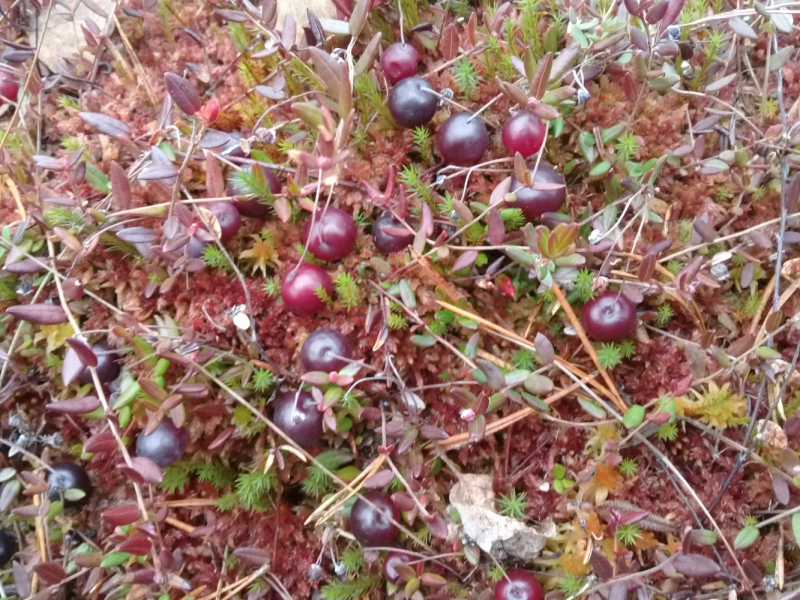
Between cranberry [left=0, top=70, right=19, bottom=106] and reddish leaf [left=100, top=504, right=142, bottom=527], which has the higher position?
cranberry [left=0, top=70, right=19, bottom=106]

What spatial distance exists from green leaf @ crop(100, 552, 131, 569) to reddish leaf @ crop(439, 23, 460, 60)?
231cm

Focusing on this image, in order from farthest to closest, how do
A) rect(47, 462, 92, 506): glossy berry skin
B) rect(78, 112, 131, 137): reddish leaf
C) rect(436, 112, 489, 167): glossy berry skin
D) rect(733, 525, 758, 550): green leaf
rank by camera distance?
rect(78, 112, 131, 137): reddish leaf → rect(47, 462, 92, 506): glossy berry skin → rect(436, 112, 489, 167): glossy berry skin → rect(733, 525, 758, 550): green leaf

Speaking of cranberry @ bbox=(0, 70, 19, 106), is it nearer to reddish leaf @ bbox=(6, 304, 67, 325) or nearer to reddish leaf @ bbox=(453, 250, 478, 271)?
reddish leaf @ bbox=(6, 304, 67, 325)

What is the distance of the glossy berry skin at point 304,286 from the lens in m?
2.15

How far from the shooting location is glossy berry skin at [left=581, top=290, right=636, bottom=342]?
6.81 ft

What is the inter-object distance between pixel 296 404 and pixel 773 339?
1.87 meters

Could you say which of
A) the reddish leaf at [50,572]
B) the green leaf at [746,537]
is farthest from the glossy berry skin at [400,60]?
the reddish leaf at [50,572]

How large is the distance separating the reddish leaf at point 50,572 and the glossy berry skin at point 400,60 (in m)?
2.30

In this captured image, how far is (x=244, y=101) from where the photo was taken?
252cm

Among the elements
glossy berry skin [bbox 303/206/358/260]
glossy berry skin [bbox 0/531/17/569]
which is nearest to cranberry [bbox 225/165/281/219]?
glossy berry skin [bbox 303/206/358/260]

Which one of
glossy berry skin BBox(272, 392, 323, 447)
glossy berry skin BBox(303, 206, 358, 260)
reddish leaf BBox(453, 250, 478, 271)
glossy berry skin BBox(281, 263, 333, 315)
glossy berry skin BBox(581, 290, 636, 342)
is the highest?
glossy berry skin BBox(303, 206, 358, 260)

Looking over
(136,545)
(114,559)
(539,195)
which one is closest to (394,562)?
(136,545)

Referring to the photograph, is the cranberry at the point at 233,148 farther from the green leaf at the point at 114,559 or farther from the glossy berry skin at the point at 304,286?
the green leaf at the point at 114,559

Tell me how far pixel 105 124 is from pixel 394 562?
83.3 inches
